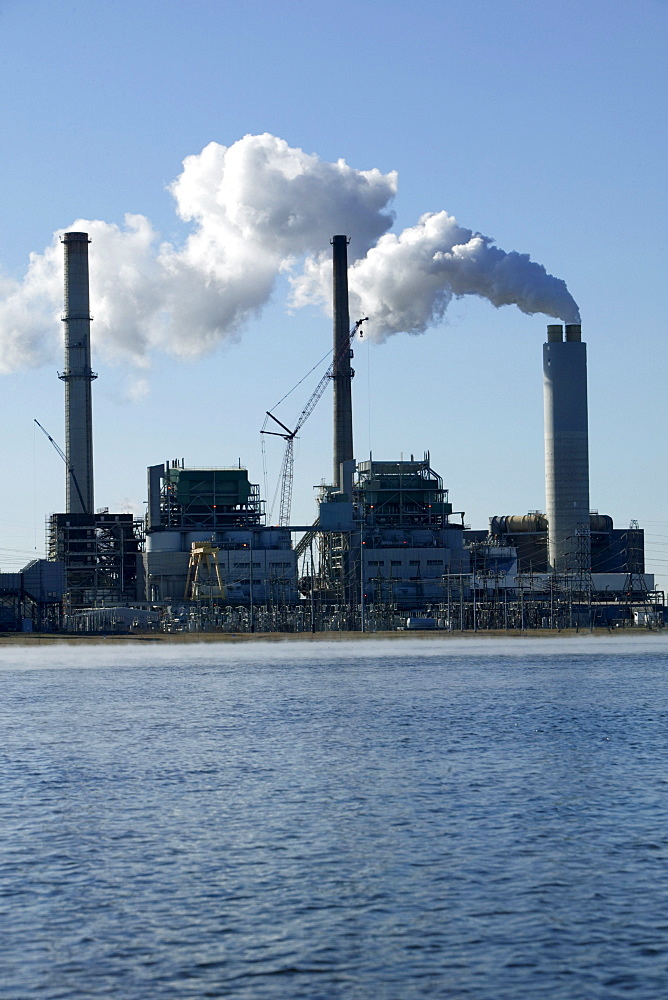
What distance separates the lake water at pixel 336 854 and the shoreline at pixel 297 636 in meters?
106

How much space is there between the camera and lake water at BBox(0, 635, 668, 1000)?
23094 millimetres

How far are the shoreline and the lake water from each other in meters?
106

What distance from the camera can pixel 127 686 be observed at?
309 feet

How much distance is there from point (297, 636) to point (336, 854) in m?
157

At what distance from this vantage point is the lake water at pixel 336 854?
75.8 feet

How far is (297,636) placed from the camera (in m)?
189

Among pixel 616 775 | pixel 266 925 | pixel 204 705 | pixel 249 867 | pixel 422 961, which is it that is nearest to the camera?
pixel 422 961

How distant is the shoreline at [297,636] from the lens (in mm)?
174500

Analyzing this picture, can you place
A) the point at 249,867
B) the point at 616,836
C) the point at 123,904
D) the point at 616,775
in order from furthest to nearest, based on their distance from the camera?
the point at 616,775 < the point at 616,836 < the point at 249,867 < the point at 123,904

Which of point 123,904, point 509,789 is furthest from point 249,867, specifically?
point 509,789

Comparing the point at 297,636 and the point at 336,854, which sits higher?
the point at 336,854

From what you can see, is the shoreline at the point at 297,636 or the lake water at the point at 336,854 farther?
the shoreline at the point at 297,636

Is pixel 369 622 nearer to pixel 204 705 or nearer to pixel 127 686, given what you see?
pixel 127 686

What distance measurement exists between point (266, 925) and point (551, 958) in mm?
5682
